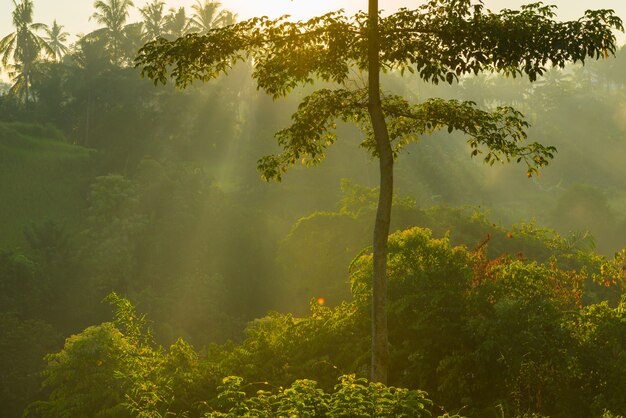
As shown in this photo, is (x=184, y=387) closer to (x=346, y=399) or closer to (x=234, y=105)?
(x=346, y=399)

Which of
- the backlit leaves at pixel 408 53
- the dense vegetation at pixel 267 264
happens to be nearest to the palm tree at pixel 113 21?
the dense vegetation at pixel 267 264

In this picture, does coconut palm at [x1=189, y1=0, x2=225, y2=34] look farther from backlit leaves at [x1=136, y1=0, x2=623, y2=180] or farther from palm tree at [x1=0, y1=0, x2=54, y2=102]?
backlit leaves at [x1=136, y1=0, x2=623, y2=180]

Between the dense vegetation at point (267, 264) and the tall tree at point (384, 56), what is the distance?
10.1ft

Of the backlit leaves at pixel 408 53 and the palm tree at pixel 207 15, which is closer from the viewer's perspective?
the backlit leaves at pixel 408 53

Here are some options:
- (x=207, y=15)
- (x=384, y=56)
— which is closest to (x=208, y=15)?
(x=207, y=15)

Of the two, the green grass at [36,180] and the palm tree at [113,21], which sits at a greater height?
the palm tree at [113,21]

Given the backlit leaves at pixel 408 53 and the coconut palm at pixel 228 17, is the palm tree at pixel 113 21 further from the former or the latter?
the backlit leaves at pixel 408 53

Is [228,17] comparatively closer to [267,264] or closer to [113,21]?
[113,21]

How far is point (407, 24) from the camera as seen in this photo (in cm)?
1030

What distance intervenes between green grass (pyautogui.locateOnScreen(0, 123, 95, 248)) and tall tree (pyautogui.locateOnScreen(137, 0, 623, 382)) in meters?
35.3

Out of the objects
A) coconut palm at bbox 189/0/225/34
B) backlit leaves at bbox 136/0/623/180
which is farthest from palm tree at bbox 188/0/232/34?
backlit leaves at bbox 136/0/623/180

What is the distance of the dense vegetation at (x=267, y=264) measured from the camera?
11562 millimetres

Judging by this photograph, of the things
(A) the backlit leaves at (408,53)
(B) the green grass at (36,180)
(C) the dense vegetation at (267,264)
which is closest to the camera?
(A) the backlit leaves at (408,53)

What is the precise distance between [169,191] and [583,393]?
1477 inches
